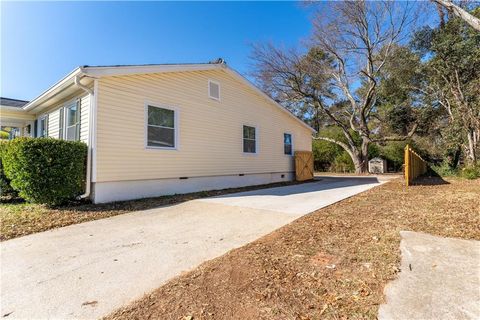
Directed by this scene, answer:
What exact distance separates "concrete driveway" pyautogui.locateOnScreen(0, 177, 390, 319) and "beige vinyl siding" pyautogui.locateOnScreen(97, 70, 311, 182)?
1.99 metres

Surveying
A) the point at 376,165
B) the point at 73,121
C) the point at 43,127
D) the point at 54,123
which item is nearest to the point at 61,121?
the point at 54,123

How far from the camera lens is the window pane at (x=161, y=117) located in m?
7.25

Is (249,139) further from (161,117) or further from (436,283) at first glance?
(436,283)

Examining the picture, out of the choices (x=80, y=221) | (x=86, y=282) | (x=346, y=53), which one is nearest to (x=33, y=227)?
(x=80, y=221)

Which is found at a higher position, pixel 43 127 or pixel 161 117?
pixel 43 127

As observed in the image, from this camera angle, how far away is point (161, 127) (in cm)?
747

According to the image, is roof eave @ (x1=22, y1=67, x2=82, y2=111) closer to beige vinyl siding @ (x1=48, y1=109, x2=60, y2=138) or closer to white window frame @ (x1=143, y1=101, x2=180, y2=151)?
beige vinyl siding @ (x1=48, y1=109, x2=60, y2=138)

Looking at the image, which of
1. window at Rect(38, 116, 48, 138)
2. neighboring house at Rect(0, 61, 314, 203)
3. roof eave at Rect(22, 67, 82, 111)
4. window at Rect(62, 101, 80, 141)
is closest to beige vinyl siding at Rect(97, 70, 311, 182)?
neighboring house at Rect(0, 61, 314, 203)

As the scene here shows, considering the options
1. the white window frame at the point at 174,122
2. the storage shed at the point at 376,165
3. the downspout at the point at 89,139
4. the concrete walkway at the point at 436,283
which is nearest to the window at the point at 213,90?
Result: the white window frame at the point at 174,122

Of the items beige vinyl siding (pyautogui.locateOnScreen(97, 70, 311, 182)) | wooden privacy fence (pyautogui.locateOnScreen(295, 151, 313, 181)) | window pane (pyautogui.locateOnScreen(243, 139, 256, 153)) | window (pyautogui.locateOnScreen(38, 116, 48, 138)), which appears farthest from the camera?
wooden privacy fence (pyautogui.locateOnScreen(295, 151, 313, 181))

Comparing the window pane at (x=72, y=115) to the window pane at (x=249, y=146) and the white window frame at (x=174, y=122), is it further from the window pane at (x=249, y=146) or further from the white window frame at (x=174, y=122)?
the window pane at (x=249, y=146)

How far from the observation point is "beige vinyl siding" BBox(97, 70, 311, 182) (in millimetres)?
6309

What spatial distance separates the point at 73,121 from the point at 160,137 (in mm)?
2504

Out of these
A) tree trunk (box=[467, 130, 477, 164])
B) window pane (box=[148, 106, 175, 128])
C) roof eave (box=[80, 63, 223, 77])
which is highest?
roof eave (box=[80, 63, 223, 77])
